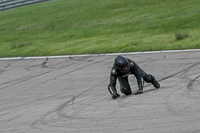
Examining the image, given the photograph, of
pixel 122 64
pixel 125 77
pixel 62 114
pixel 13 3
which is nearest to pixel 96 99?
pixel 125 77

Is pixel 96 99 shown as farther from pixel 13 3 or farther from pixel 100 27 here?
pixel 13 3

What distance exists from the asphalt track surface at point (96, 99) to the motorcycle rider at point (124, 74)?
17 cm

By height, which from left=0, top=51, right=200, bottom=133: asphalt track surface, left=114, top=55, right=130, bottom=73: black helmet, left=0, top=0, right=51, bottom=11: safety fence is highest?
left=114, top=55, right=130, bottom=73: black helmet

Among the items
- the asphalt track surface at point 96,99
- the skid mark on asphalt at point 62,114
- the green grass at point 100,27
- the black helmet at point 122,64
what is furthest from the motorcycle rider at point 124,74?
the green grass at point 100,27

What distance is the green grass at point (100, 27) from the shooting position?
60.5 feet

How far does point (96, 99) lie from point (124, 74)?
89cm

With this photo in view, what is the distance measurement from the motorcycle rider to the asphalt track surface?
0.17 meters

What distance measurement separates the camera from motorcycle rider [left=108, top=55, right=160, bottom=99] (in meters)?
9.44

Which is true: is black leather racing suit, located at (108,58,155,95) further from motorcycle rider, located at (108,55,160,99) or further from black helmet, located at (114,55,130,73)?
black helmet, located at (114,55,130,73)

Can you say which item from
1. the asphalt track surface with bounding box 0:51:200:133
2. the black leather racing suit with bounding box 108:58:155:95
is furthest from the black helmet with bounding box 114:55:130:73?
the asphalt track surface with bounding box 0:51:200:133

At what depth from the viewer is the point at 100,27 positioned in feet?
80.2

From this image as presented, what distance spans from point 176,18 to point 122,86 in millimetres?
12449

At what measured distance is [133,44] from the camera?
18.1 meters

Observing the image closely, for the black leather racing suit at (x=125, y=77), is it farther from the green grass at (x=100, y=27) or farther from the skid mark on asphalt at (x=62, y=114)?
the green grass at (x=100, y=27)
